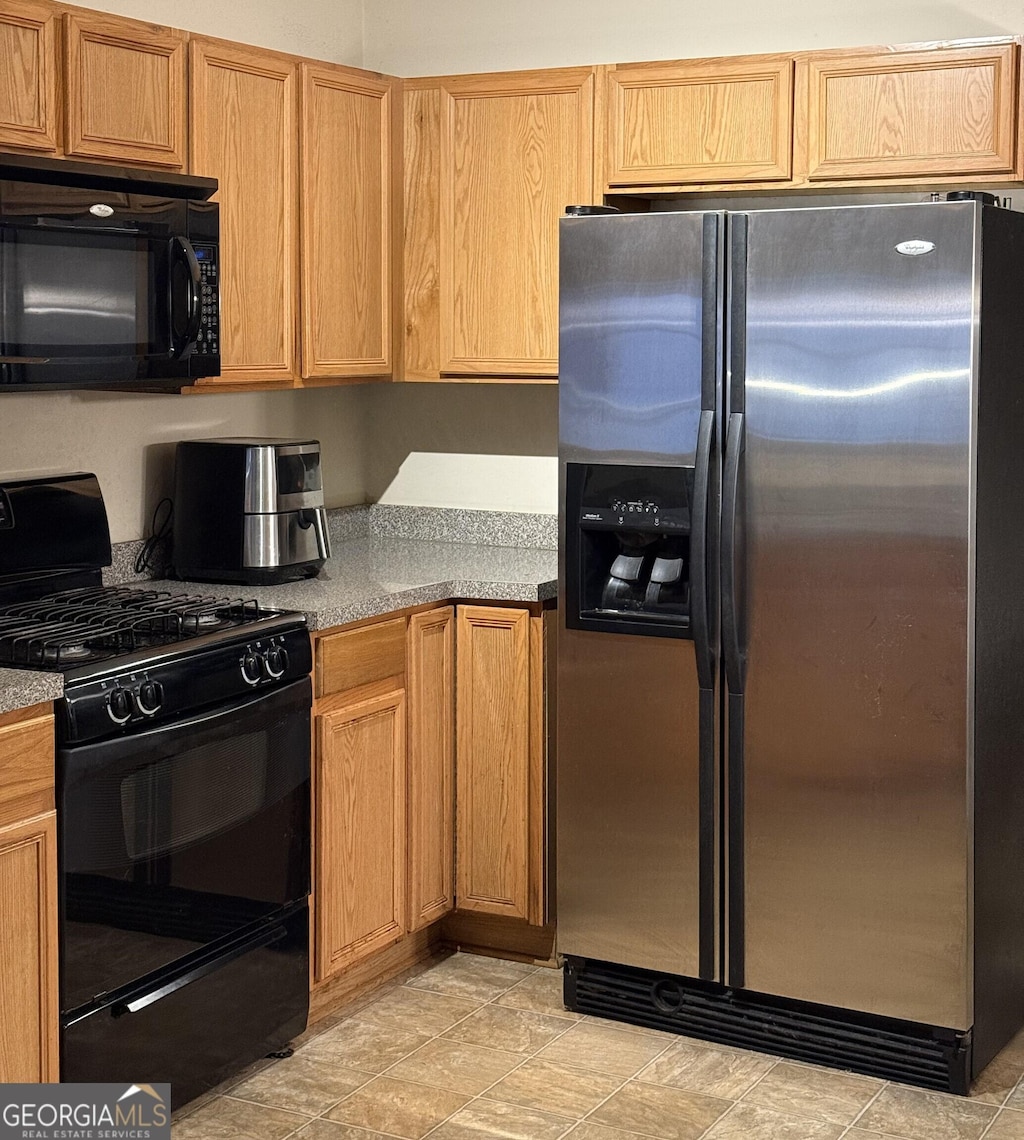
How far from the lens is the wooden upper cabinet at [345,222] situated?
3.63 m

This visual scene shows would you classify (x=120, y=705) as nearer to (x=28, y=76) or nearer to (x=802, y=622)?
(x=28, y=76)

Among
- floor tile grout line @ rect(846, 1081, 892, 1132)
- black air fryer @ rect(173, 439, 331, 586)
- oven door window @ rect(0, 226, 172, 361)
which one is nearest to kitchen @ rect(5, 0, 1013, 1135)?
black air fryer @ rect(173, 439, 331, 586)

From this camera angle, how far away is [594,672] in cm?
335

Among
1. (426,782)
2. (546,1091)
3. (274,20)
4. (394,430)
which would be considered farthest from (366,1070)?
(274,20)

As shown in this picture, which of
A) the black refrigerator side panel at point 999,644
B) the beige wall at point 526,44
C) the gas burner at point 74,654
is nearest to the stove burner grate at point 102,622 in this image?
the gas burner at point 74,654

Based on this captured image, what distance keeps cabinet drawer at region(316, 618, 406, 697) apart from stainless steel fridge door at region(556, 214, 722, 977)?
14.2 inches

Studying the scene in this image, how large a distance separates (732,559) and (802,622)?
0.19 metres

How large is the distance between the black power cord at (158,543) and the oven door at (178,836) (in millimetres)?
714

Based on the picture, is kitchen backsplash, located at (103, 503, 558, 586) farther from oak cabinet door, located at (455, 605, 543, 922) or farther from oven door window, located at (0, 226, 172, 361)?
oven door window, located at (0, 226, 172, 361)

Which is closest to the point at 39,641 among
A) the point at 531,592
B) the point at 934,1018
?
the point at 531,592

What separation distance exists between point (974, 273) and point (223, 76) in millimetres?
1607

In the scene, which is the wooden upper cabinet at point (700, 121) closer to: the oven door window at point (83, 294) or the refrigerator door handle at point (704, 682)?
the refrigerator door handle at point (704, 682)

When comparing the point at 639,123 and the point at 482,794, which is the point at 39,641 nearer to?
the point at 482,794

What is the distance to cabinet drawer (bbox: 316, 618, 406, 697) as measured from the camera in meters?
3.23
